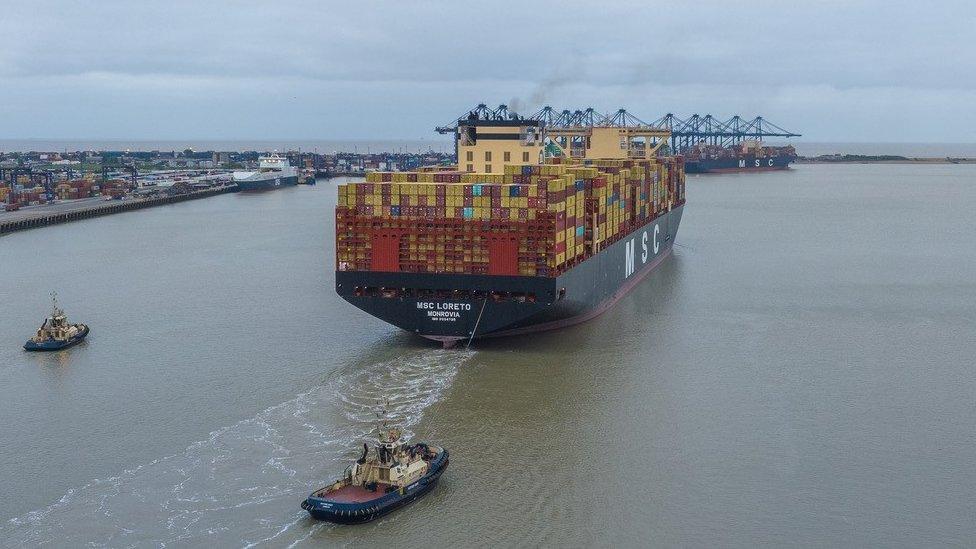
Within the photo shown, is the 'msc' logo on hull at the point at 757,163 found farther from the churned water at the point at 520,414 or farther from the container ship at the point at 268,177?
the churned water at the point at 520,414

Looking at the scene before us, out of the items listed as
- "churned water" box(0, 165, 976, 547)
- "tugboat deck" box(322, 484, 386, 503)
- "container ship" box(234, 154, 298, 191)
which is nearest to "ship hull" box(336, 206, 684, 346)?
"churned water" box(0, 165, 976, 547)

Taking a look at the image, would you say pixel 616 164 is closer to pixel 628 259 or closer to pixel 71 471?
pixel 628 259

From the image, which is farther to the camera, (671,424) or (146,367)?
(146,367)

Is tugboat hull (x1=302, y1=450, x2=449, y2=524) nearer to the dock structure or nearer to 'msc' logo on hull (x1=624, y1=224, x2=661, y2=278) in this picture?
'msc' logo on hull (x1=624, y1=224, x2=661, y2=278)

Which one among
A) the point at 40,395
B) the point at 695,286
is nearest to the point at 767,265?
the point at 695,286

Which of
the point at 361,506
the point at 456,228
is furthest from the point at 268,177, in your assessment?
the point at 361,506

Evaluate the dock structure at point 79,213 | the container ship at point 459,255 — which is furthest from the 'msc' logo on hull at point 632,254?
the dock structure at point 79,213
